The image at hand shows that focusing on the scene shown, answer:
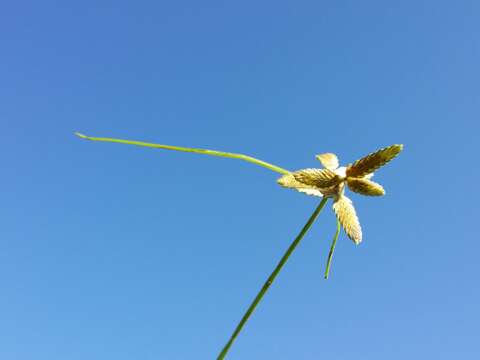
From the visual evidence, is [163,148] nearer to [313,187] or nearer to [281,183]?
[281,183]

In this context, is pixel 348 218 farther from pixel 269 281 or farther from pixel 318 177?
pixel 269 281

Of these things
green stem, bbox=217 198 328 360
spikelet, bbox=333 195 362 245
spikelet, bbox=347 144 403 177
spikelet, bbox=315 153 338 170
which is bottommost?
green stem, bbox=217 198 328 360

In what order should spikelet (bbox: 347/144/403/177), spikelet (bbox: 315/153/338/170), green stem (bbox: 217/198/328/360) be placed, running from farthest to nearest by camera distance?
spikelet (bbox: 315/153/338/170), spikelet (bbox: 347/144/403/177), green stem (bbox: 217/198/328/360)

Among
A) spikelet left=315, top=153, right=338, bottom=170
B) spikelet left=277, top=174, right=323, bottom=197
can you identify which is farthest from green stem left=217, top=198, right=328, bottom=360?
spikelet left=315, top=153, right=338, bottom=170

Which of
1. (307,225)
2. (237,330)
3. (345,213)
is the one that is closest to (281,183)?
(345,213)

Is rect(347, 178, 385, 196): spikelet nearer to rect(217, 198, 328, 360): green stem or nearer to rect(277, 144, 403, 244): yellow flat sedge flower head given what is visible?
rect(277, 144, 403, 244): yellow flat sedge flower head

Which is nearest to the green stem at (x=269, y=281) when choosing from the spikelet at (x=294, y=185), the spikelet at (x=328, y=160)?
the spikelet at (x=294, y=185)

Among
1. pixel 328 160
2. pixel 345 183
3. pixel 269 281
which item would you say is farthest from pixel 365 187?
pixel 269 281
